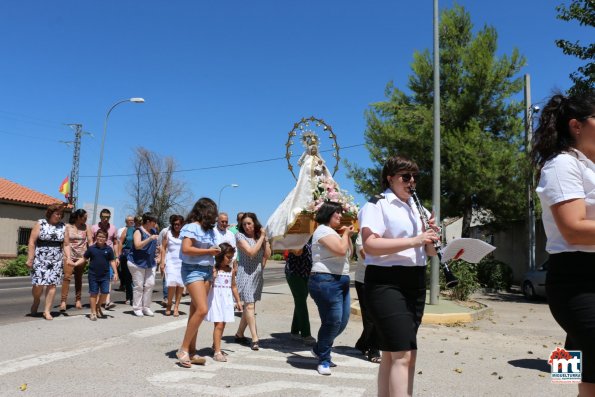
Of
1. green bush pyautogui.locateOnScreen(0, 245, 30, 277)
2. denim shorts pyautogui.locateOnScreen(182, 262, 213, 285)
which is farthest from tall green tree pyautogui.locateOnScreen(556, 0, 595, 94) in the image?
green bush pyautogui.locateOnScreen(0, 245, 30, 277)

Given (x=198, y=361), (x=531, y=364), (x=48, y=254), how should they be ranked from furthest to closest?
(x=48, y=254) → (x=531, y=364) → (x=198, y=361)

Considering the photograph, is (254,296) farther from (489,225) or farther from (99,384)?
(489,225)

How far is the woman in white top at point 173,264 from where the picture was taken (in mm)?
9734

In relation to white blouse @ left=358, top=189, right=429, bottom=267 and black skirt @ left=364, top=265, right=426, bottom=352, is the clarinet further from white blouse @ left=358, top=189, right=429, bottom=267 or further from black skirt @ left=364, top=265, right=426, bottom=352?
black skirt @ left=364, top=265, right=426, bottom=352

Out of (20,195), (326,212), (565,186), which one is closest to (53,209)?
(326,212)

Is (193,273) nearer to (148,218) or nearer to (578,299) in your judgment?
A: (578,299)

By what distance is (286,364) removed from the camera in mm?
6000

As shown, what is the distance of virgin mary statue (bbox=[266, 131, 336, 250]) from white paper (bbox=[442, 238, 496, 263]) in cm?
281

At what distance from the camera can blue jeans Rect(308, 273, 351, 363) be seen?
5.62 metres

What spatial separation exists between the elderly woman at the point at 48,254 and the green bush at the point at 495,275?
47.9ft

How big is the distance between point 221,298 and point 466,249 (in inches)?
132

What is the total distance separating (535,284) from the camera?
1538 centimetres

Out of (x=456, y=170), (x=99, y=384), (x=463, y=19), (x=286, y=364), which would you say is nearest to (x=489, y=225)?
(x=456, y=170)

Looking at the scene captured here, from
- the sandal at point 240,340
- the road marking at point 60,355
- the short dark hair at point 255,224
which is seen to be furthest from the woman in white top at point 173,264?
the short dark hair at point 255,224
